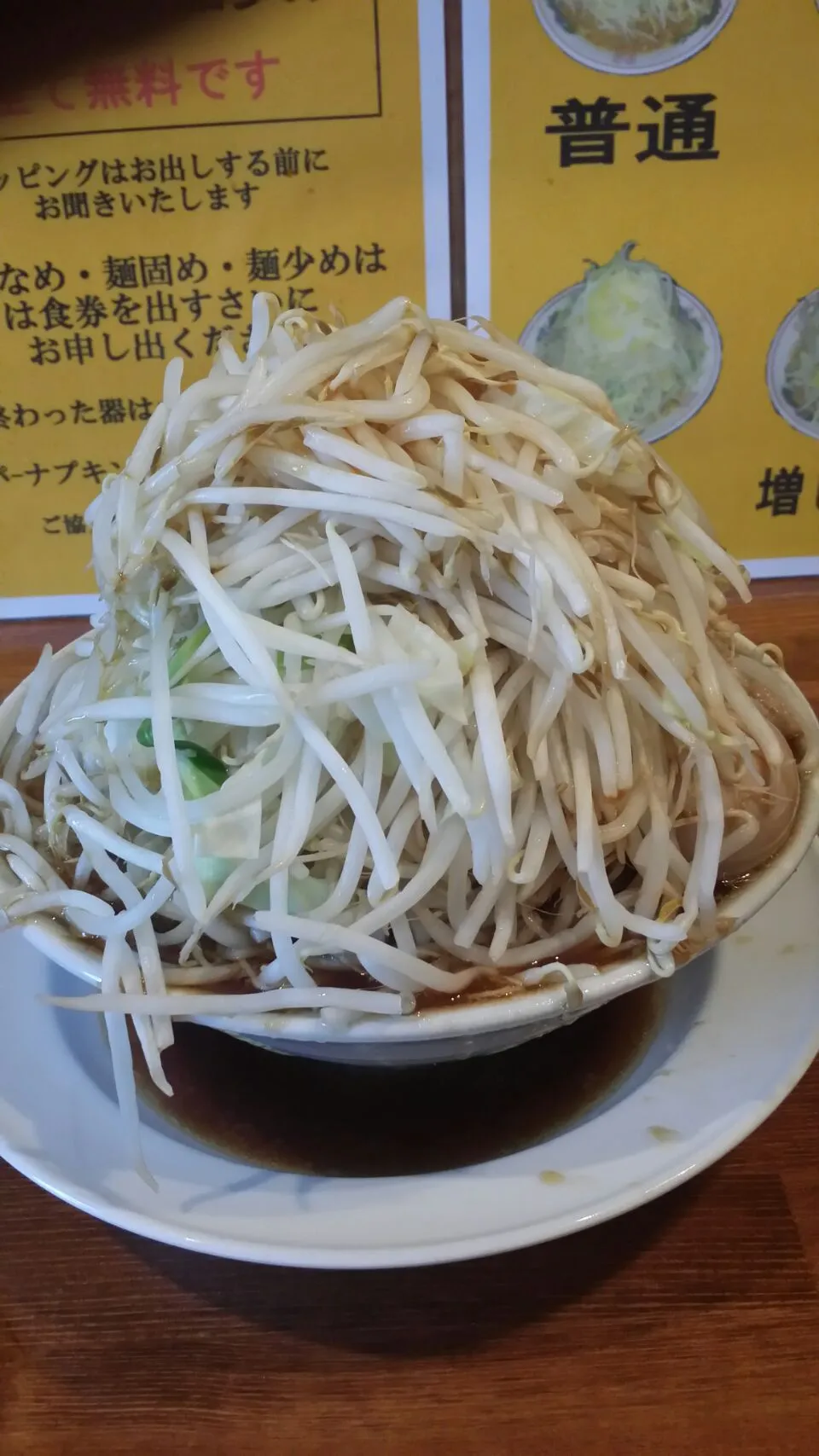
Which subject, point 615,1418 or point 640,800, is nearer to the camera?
point 615,1418

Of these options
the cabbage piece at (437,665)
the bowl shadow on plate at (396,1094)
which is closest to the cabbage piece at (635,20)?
the cabbage piece at (437,665)

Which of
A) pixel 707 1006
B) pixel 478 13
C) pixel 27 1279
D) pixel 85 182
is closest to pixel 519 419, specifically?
pixel 707 1006

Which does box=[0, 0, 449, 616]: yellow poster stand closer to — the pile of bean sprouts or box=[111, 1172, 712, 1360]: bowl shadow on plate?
the pile of bean sprouts

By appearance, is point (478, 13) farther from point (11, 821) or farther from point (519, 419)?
point (11, 821)

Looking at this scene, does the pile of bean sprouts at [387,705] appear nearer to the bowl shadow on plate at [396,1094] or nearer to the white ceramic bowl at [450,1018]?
the white ceramic bowl at [450,1018]

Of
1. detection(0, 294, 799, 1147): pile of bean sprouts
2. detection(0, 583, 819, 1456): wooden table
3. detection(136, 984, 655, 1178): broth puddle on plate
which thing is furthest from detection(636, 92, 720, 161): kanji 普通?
detection(0, 583, 819, 1456): wooden table

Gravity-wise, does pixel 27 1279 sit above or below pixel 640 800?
below

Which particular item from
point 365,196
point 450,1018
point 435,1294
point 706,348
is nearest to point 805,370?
point 706,348
